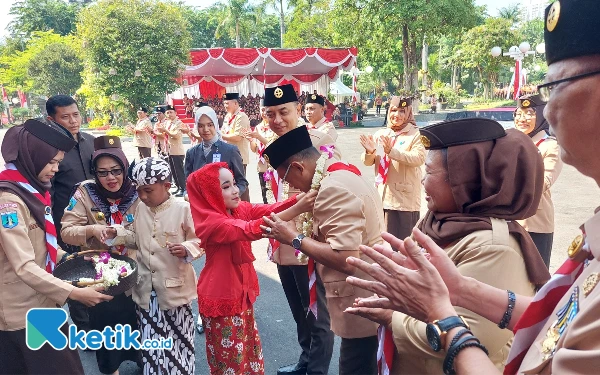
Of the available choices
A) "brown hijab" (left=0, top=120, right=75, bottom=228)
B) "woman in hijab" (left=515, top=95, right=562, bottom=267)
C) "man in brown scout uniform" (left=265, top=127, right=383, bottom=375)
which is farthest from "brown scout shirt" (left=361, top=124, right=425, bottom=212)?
"brown hijab" (left=0, top=120, right=75, bottom=228)

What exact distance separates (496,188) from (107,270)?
2334mm

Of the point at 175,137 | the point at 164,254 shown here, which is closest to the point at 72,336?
the point at 164,254

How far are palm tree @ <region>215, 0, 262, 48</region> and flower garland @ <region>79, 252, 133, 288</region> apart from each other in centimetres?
4015

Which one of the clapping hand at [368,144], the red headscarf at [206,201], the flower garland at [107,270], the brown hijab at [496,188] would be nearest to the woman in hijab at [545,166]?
the clapping hand at [368,144]

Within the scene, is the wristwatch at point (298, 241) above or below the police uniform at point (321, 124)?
below

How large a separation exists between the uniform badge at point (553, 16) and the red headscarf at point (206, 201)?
85.9 inches

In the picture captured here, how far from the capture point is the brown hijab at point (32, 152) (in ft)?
9.01

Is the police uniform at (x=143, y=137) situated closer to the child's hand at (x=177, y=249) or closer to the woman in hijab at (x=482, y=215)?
the child's hand at (x=177, y=249)

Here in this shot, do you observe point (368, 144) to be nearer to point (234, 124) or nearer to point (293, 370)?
point (293, 370)

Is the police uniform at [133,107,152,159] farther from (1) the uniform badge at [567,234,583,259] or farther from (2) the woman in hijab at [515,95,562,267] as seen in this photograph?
(1) the uniform badge at [567,234,583,259]

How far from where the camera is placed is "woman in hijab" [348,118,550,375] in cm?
164

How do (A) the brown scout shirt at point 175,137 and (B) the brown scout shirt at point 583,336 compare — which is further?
(A) the brown scout shirt at point 175,137

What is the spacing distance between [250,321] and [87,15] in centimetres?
1831

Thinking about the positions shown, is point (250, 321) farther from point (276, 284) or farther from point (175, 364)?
point (276, 284)
